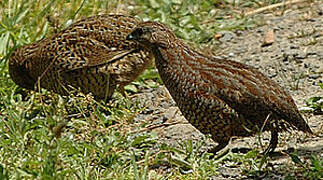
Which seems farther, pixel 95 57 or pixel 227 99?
pixel 95 57

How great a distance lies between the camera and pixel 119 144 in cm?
525

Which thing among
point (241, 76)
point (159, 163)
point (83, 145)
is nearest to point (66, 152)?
point (83, 145)

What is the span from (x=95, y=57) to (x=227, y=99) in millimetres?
1897

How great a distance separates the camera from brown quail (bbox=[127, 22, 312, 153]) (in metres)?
4.84

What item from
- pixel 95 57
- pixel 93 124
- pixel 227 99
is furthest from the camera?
pixel 95 57

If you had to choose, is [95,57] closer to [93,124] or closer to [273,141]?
[93,124]

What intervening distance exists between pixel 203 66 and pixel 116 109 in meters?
1.37

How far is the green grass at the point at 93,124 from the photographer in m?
4.25

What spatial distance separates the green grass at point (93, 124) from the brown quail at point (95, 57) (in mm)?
199

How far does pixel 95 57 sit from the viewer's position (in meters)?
6.39

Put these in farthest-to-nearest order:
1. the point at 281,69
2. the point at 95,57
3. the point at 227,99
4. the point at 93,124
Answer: the point at 281,69, the point at 95,57, the point at 93,124, the point at 227,99

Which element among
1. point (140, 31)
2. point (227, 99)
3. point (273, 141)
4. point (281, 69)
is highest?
point (140, 31)

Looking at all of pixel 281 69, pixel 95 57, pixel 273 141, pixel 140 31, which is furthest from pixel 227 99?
pixel 281 69

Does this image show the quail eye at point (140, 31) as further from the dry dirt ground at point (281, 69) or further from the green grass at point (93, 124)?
the dry dirt ground at point (281, 69)
